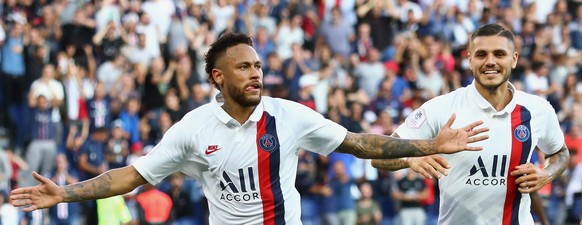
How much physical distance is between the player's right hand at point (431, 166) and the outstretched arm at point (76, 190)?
1880 mm

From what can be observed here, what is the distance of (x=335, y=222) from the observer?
17.8 metres

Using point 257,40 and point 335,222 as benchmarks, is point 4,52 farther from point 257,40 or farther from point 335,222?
point 335,222

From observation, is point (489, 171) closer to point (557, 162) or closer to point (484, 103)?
point (484, 103)

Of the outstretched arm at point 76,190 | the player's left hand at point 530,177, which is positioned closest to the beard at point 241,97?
the outstretched arm at point 76,190

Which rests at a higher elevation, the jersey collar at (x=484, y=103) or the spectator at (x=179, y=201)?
the spectator at (x=179, y=201)

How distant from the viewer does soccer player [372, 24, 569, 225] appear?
8.76 meters

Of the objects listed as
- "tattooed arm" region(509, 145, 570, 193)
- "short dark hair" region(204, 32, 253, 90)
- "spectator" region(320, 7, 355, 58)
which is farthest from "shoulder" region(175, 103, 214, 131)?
"spectator" region(320, 7, 355, 58)

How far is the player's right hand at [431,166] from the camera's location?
27.0 feet

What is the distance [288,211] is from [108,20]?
1240 cm

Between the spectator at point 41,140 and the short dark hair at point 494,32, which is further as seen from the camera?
the spectator at point 41,140

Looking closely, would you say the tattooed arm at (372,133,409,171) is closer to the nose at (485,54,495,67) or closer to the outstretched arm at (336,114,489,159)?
the outstretched arm at (336,114,489,159)

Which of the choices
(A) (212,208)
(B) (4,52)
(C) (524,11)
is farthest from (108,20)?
→ (A) (212,208)

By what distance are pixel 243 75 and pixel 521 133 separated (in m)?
2.16

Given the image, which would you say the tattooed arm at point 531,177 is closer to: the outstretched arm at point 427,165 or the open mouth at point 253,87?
the outstretched arm at point 427,165
